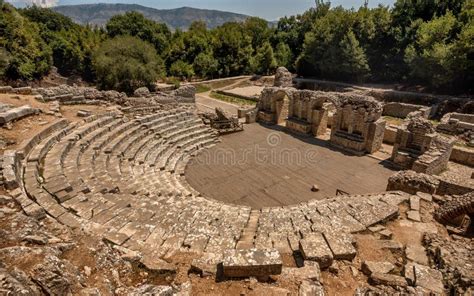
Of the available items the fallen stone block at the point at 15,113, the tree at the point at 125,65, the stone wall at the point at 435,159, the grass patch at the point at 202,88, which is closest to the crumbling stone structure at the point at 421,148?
the stone wall at the point at 435,159

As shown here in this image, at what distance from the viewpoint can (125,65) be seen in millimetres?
24156

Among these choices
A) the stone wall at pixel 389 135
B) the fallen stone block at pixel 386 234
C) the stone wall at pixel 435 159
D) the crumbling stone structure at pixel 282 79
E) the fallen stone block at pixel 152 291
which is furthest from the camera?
the crumbling stone structure at pixel 282 79

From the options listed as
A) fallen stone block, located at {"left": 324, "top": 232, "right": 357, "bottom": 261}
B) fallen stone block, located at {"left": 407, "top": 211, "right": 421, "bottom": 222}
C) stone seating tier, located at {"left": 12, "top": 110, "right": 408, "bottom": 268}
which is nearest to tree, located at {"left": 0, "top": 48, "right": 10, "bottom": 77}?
stone seating tier, located at {"left": 12, "top": 110, "right": 408, "bottom": 268}

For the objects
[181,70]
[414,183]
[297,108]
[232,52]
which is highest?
[232,52]

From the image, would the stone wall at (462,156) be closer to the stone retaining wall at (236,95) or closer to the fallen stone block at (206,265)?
the fallen stone block at (206,265)

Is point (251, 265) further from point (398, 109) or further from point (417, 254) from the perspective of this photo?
point (398, 109)

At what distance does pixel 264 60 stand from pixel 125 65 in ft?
68.8

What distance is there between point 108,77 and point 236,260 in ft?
81.0

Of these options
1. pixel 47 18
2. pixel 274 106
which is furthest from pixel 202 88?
pixel 47 18

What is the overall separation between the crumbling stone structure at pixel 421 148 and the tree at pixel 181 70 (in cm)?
2740

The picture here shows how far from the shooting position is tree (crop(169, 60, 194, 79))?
1379 inches

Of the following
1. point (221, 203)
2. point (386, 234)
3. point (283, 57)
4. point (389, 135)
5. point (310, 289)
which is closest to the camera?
point (310, 289)

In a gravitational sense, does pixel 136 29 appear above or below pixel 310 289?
above

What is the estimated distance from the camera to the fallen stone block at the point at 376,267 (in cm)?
466
